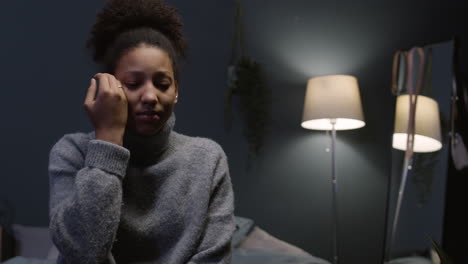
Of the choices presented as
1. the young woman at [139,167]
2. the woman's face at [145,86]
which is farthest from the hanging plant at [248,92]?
the woman's face at [145,86]

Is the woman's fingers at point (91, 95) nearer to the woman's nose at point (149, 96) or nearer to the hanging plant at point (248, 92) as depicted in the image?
the woman's nose at point (149, 96)

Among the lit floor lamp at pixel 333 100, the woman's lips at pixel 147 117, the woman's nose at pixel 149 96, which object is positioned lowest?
the lit floor lamp at pixel 333 100

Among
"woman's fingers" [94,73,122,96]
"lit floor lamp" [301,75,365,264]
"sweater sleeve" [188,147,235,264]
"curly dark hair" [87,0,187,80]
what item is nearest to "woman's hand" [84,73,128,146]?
"woman's fingers" [94,73,122,96]

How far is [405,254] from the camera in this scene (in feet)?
7.19

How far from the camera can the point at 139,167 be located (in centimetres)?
95

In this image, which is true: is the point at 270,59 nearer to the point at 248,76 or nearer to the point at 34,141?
the point at 248,76

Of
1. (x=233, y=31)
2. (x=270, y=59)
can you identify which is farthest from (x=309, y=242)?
(x=233, y=31)

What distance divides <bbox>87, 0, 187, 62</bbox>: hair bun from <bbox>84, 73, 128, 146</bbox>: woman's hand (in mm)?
166

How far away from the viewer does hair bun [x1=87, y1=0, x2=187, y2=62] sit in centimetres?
96

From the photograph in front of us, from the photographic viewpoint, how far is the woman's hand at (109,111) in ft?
2.76

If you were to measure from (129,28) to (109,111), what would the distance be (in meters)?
0.25

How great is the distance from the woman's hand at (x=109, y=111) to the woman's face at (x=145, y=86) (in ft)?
0.10

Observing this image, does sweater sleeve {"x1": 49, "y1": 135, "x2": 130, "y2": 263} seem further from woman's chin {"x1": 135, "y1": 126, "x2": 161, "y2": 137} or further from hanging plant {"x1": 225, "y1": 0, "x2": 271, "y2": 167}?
hanging plant {"x1": 225, "y1": 0, "x2": 271, "y2": 167}

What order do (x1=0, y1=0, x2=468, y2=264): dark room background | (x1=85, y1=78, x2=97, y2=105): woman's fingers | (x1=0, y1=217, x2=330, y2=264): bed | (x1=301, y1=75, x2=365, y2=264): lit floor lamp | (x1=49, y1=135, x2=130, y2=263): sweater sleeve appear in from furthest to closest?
(x1=0, y1=0, x2=468, y2=264): dark room background, (x1=301, y1=75, x2=365, y2=264): lit floor lamp, (x1=0, y1=217, x2=330, y2=264): bed, (x1=85, y1=78, x2=97, y2=105): woman's fingers, (x1=49, y1=135, x2=130, y2=263): sweater sleeve
